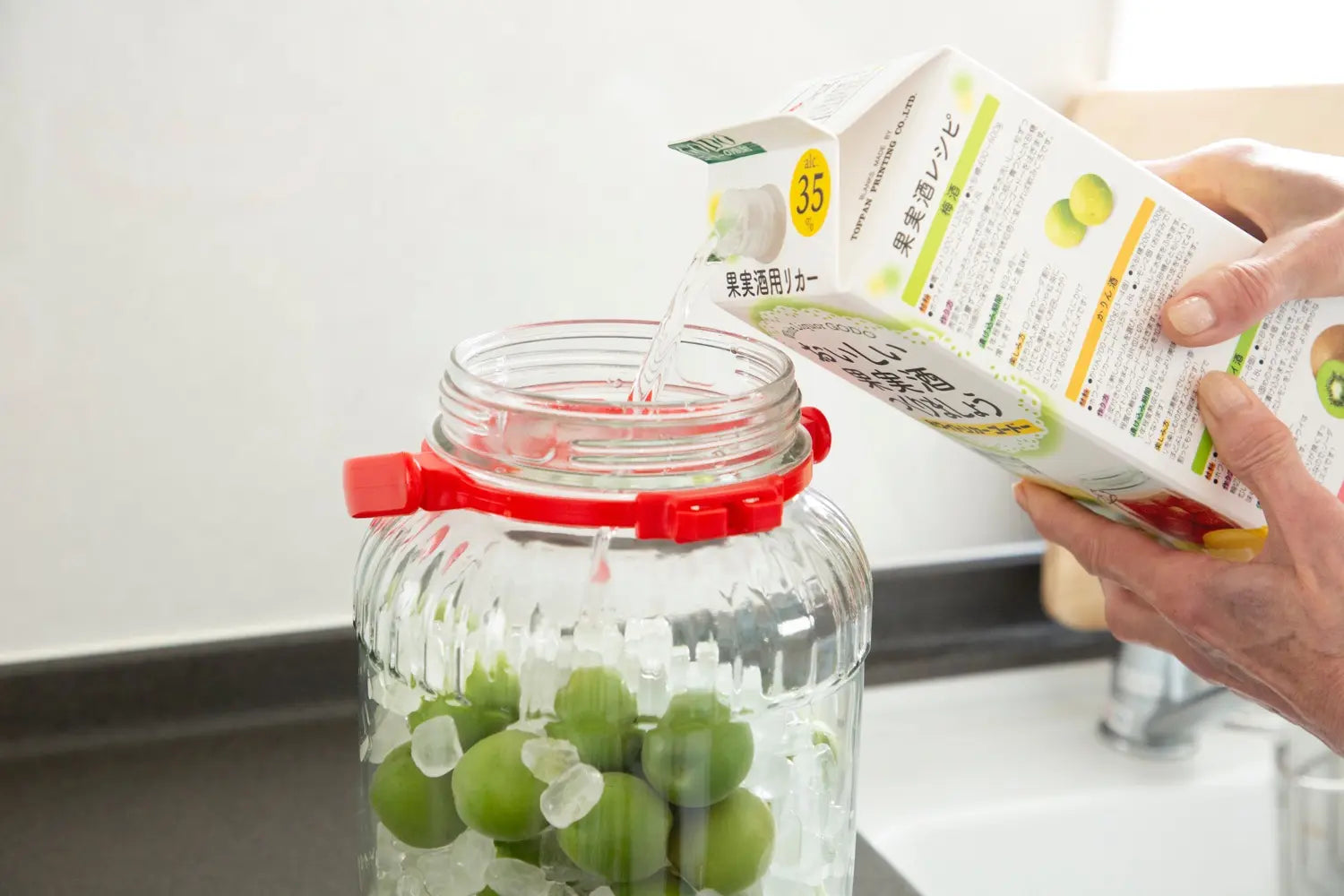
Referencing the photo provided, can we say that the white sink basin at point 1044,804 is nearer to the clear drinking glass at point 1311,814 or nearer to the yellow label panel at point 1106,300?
the clear drinking glass at point 1311,814

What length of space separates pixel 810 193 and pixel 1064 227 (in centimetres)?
13

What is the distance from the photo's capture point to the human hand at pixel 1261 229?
55cm

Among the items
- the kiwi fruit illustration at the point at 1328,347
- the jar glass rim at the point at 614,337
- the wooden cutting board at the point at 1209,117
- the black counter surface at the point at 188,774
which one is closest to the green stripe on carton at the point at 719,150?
A: the jar glass rim at the point at 614,337

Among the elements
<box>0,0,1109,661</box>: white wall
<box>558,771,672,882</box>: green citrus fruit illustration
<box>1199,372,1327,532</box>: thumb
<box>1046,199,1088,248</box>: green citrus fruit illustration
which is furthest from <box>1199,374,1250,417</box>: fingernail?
<box>0,0,1109,661</box>: white wall

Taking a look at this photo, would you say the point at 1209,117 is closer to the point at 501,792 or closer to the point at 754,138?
the point at 754,138

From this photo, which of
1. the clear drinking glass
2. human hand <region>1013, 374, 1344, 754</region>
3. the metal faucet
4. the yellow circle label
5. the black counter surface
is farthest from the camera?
the metal faucet

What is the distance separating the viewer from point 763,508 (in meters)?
0.51

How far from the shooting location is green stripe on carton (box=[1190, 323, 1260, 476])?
0.57 metres

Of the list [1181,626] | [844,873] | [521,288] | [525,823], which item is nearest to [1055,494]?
[1181,626]

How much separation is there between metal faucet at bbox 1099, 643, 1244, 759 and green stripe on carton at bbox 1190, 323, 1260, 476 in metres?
0.53

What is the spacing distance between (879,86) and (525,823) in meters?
0.33

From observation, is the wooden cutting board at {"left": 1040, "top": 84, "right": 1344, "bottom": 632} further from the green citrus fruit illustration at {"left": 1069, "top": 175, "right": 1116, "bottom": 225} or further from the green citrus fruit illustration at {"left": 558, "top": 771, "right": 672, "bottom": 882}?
the green citrus fruit illustration at {"left": 558, "top": 771, "right": 672, "bottom": 882}

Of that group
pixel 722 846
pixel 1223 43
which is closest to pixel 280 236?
pixel 722 846

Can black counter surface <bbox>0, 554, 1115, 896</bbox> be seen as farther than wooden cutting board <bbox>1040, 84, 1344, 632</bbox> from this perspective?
No
